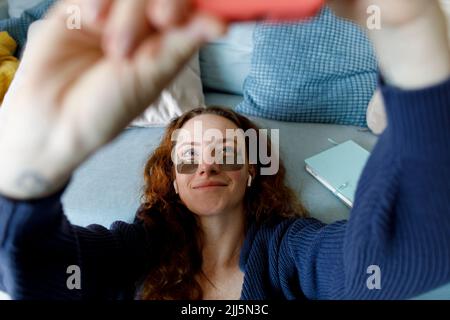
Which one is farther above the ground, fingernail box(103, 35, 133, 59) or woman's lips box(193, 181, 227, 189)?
fingernail box(103, 35, 133, 59)

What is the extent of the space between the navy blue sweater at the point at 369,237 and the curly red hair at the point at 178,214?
114 millimetres

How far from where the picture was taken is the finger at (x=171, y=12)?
10.0 inches

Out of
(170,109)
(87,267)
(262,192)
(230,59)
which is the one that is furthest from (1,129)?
(230,59)

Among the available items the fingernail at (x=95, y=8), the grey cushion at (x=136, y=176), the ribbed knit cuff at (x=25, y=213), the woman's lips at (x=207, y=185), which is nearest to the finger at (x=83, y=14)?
the fingernail at (x=95, y=8)

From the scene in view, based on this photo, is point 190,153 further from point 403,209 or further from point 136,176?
point 403,209

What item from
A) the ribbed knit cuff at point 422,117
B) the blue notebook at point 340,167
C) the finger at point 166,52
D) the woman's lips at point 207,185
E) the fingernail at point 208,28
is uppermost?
the fingernail at point 208,28

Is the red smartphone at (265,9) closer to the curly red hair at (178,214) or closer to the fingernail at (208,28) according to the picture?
the fingernail at (208,28)

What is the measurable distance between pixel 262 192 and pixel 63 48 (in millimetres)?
674

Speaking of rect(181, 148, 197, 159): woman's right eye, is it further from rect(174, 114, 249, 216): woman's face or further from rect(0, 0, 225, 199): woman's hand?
rect(0, 0, 225, 199): woman's hand

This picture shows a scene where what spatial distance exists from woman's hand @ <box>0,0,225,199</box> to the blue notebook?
0.74 m

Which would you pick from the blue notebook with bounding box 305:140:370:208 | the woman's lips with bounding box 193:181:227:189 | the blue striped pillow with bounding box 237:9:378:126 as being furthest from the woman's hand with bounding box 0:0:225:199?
the blue striped pillow with bounding box 237:9:378:126

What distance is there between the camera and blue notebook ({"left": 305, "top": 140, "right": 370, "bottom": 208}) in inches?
38.0

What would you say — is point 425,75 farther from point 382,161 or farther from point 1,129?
point 1,129

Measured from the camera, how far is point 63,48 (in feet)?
1.11
